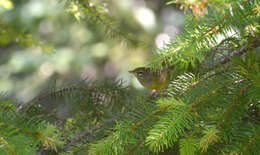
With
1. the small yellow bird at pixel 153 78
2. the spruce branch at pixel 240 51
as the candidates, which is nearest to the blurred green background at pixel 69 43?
the small yellow bird at pixel 153 78

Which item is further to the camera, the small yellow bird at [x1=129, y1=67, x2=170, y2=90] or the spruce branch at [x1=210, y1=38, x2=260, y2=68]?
the small yellow bird at [x1=129, y1=67, x2=170, y2=90]

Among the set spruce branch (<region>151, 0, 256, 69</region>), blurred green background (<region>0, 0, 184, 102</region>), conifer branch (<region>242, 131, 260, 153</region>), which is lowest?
conifer branch (<region>242, 131, 260, 153</region>)

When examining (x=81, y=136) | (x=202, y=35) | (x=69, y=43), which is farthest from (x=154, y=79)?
(x=69, y=43)

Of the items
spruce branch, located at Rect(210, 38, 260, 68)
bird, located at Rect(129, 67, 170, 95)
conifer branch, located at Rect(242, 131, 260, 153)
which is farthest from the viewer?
bird, located at Rect(129, 67, 170, 95)

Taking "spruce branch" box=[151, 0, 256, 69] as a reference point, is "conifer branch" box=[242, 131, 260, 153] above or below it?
below

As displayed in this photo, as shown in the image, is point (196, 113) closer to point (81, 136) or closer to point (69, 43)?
point (81, 136)

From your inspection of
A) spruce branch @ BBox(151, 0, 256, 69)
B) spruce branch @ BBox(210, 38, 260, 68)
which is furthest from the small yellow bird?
spruce branch @ BBox(151, 0, 256, 69)

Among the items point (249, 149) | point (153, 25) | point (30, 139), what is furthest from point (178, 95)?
point (153, 25)

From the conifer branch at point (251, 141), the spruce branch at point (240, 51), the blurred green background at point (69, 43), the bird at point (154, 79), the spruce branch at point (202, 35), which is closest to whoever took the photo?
the conifer branch at point (251, 141)

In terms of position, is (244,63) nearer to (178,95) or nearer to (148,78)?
(178,95)

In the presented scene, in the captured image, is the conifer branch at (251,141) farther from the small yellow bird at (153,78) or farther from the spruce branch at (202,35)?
the small yellow bird at (153,78)

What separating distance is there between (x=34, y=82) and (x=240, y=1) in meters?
3.90

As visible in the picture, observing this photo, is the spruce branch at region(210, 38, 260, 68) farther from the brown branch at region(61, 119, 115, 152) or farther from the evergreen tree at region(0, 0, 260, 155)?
the brown branch at region(61, 119, 115, 152)

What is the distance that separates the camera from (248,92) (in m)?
0.90
